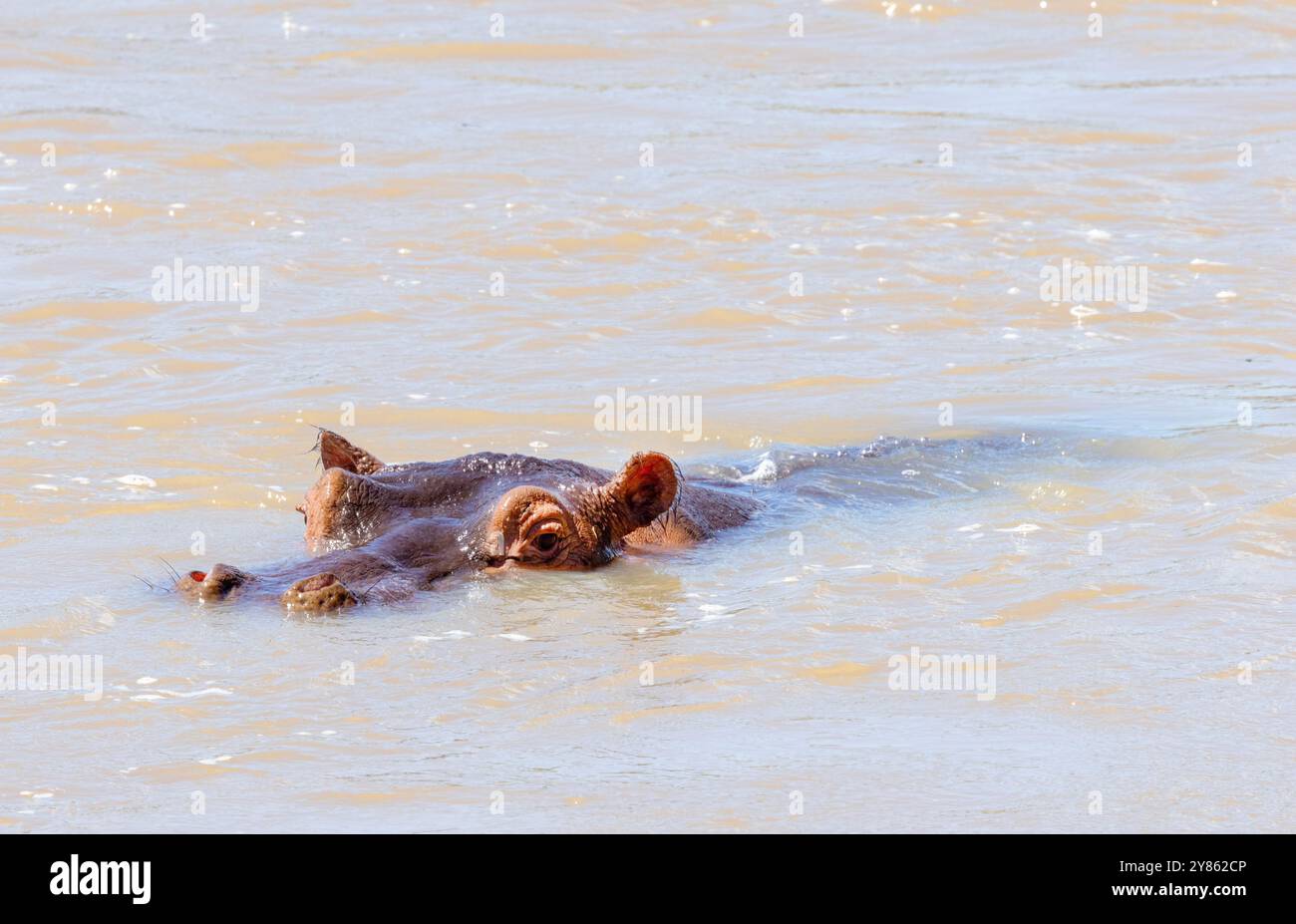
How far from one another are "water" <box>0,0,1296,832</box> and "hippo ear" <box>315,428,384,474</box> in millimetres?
652

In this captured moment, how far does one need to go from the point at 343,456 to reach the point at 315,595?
1329 mm

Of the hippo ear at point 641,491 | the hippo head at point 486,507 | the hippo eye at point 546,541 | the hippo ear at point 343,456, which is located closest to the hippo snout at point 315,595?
the hippo head at point 486,507

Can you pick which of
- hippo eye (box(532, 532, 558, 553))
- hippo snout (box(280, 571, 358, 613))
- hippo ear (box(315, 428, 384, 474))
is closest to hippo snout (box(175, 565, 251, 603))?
hippo snout (box(280, 571, 358, 613))

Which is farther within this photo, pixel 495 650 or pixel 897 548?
pixel 897 548

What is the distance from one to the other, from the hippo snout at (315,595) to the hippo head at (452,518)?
2cm

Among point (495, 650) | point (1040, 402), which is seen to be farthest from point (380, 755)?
point (1040, 402)

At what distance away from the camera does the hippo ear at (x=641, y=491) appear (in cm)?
803

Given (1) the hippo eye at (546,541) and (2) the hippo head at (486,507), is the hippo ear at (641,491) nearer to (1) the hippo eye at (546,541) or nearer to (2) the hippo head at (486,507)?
(2) the hippo head at (486,507)

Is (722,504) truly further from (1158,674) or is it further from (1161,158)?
(1161,158)

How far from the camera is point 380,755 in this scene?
6074mm

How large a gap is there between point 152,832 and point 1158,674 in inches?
133

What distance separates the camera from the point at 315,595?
704 cm

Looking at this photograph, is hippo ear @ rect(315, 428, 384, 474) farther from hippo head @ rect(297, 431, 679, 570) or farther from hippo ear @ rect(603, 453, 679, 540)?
hippo ear @ rect(603, 453, 679, 540)

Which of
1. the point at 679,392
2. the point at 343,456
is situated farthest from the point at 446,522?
the point at 679,392
